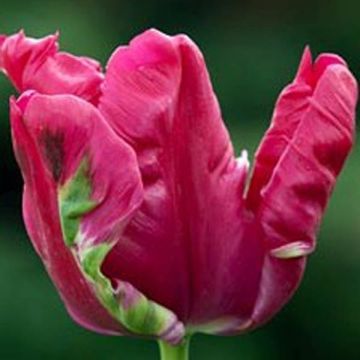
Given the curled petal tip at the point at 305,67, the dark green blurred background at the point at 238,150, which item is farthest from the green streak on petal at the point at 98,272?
the dark green blurred background at the point at 238,150

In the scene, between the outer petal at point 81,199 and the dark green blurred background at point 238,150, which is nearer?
the outer petal at point 81,199

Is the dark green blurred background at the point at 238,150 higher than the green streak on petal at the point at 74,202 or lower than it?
lower

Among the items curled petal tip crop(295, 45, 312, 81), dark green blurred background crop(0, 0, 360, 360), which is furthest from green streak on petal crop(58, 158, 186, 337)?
dark green blurred background crop(0, 0, 360, 360)

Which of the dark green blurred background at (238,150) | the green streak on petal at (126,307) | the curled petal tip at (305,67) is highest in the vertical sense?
the curled petal tip at (305,67)

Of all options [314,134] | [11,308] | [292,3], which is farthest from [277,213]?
[292,3]

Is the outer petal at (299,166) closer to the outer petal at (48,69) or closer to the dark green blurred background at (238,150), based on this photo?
the outer petal at (48,69)

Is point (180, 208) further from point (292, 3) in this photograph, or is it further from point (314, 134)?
point (292, 3)
